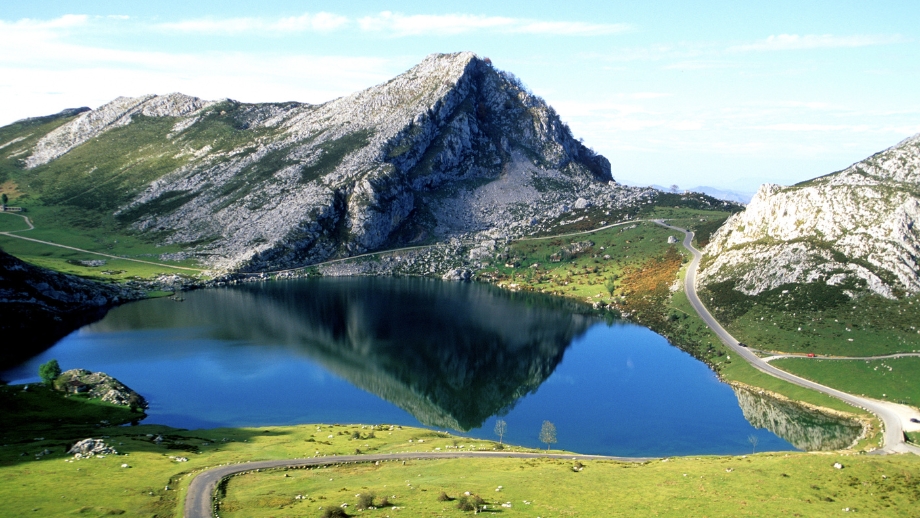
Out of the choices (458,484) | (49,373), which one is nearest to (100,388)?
(49,373)


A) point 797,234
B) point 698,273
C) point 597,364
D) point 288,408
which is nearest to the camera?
point 288,408

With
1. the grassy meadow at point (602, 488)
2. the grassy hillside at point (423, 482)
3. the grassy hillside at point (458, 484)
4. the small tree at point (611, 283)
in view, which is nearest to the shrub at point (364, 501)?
the grassy meadow at point (602, 488)

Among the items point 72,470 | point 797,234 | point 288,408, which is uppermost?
point 797,234

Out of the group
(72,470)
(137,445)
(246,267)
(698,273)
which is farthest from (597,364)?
(246,267)

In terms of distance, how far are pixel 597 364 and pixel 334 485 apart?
234 ft

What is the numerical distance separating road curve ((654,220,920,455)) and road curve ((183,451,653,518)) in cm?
3068

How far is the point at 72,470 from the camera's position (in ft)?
167

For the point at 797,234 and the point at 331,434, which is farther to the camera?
the point at 797,234

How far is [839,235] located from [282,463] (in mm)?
118943

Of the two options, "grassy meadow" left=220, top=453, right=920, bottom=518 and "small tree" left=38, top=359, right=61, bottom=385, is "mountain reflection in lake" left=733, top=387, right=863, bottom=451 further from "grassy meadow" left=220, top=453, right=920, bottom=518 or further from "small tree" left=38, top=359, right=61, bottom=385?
"small tree" left=38, top=359, right=61, bottom=385

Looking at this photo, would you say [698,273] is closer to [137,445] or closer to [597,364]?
[597,364]

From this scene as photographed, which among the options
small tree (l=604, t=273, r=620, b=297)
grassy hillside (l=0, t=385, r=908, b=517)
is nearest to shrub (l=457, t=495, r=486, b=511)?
grassy hillside (l=0, t=385, r=908, b=517)

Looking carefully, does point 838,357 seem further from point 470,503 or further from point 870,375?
point 470,503

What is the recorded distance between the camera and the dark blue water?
81750mm
